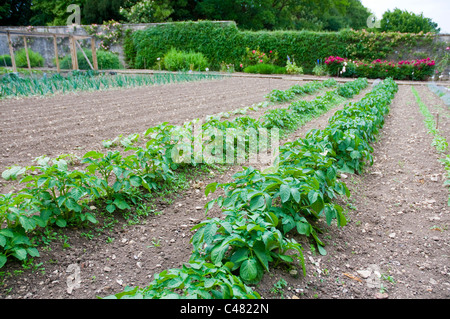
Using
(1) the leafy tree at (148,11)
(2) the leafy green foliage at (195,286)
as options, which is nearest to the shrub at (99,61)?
(1) the leafy tree at (148,11)

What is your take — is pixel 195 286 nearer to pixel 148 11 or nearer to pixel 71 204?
pixel 71 204

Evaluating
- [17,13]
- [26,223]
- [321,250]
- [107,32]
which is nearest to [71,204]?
[26,223]

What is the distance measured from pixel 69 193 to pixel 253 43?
59.3 feet

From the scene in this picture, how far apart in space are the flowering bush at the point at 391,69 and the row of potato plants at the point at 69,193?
550 inches

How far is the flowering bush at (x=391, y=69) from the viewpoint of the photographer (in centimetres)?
1505

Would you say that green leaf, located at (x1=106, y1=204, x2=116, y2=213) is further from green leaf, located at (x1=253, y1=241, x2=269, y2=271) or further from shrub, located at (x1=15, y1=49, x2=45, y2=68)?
shrub, located at (x1=15, y1=49, x2=45, y2=68)

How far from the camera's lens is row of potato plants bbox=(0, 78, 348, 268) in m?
1.89

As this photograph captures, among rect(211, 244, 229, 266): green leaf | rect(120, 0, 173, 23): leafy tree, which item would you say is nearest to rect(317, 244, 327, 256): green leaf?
rect(211, 244, 229, 266): green leaf

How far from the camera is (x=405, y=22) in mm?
29109

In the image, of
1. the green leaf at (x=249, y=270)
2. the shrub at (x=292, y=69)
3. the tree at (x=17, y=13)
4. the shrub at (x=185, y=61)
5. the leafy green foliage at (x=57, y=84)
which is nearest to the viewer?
the green leaf at (x=249, y=270)

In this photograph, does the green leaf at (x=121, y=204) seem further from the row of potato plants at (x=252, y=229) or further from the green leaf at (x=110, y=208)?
the row of potato plants at (x=252, y=229)

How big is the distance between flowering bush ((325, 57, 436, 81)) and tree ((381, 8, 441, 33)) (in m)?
16.8

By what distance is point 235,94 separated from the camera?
30.1 feet
